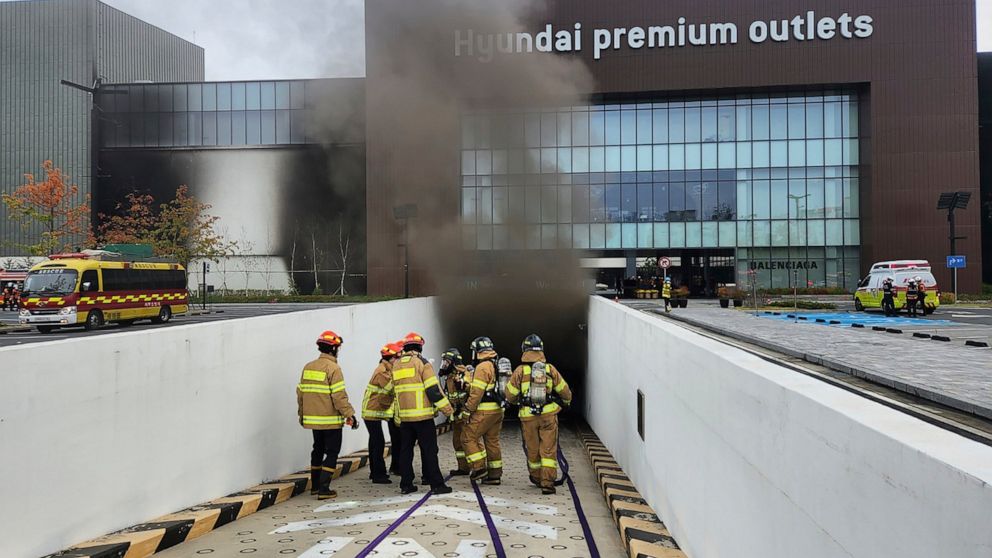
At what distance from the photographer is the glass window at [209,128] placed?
41.6 meters

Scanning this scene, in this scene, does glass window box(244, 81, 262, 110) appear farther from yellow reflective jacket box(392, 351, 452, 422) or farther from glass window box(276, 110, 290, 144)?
yellow reflective jacket box(392, 351, 452, 422)

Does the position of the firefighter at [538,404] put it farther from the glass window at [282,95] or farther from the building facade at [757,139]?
the glass window at [282,95]

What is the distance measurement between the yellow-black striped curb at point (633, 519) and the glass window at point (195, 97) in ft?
129

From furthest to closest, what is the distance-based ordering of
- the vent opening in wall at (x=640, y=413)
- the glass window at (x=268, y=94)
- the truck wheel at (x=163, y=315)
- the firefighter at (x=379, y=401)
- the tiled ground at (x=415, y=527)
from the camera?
the glass window at (x=268, y=94) → the truck wheel at (x=163, y=315) → the firefighter at (x=379, y=401) → the vent opening in wall at (x=640, y=413) → the tiled ground at (x=415, y=527)

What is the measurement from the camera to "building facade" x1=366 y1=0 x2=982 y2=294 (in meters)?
32.4

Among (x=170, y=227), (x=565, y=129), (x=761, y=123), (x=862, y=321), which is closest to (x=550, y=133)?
(x=565, y=129)

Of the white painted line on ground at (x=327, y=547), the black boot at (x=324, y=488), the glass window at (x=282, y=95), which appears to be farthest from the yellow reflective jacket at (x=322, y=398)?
the glass window at (x=282, y=95)

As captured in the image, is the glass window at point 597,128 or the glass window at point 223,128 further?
the glass window at point 223,128

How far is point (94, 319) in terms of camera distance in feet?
64.7

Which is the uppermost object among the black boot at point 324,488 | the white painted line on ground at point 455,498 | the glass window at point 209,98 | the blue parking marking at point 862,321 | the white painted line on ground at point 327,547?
the glass window at point 209,98

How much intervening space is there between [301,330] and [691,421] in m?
5.11

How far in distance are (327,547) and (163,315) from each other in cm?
2106

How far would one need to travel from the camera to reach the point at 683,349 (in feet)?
16.2

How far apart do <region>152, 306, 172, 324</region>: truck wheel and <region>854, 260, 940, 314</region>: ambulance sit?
21774 millimetres
